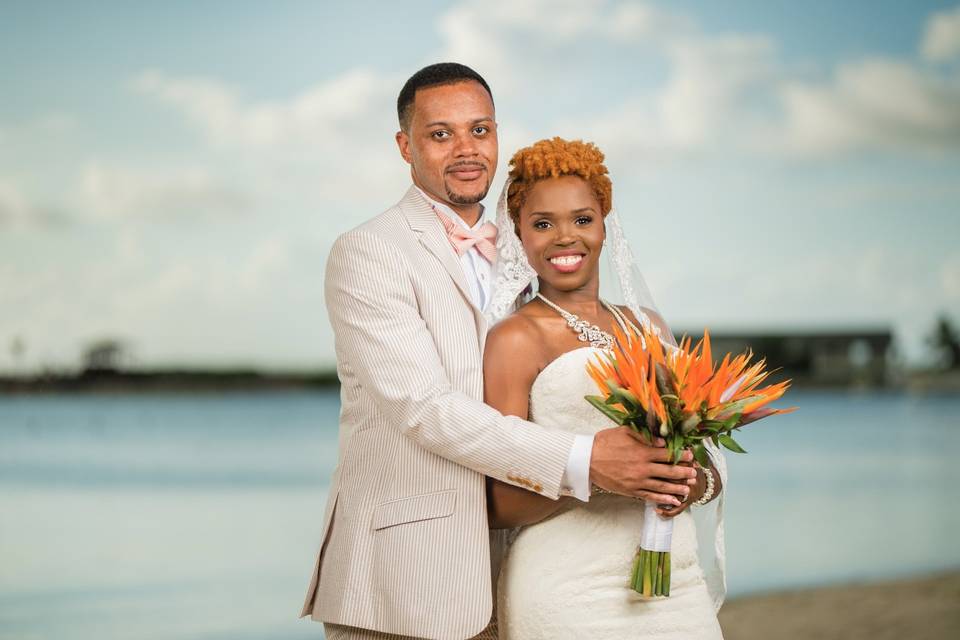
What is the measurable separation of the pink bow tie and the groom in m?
0.02

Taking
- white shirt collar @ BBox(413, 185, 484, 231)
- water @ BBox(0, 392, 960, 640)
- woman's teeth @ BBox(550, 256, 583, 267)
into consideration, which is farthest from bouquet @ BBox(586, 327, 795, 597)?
water @ BBox(0, 392, 960, 640)

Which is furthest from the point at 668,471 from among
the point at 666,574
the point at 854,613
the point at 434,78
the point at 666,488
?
the point at 854,613

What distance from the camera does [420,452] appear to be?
300 centimetres

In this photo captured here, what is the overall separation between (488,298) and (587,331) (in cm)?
34

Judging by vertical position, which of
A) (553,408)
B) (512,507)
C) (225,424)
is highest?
(553,408)

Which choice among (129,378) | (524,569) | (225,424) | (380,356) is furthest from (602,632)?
(225,424)

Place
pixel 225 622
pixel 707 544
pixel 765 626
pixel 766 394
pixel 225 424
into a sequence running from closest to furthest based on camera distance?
pixel 766 394 → pixel 707 544 → pixel 765 626 → pixel 225 622 → pixel 225 424

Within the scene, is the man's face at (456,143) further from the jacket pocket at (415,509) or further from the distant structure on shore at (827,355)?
the distant structure on shore at (827,355)

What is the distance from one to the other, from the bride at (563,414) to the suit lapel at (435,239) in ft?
0.26

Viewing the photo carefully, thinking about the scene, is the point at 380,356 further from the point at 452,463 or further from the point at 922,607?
the point at 922,607

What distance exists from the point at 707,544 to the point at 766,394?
69 cm

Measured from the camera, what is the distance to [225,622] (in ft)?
30.1

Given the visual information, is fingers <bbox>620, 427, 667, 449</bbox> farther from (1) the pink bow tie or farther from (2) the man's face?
(2) the man's face

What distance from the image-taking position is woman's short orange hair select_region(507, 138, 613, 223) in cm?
299
